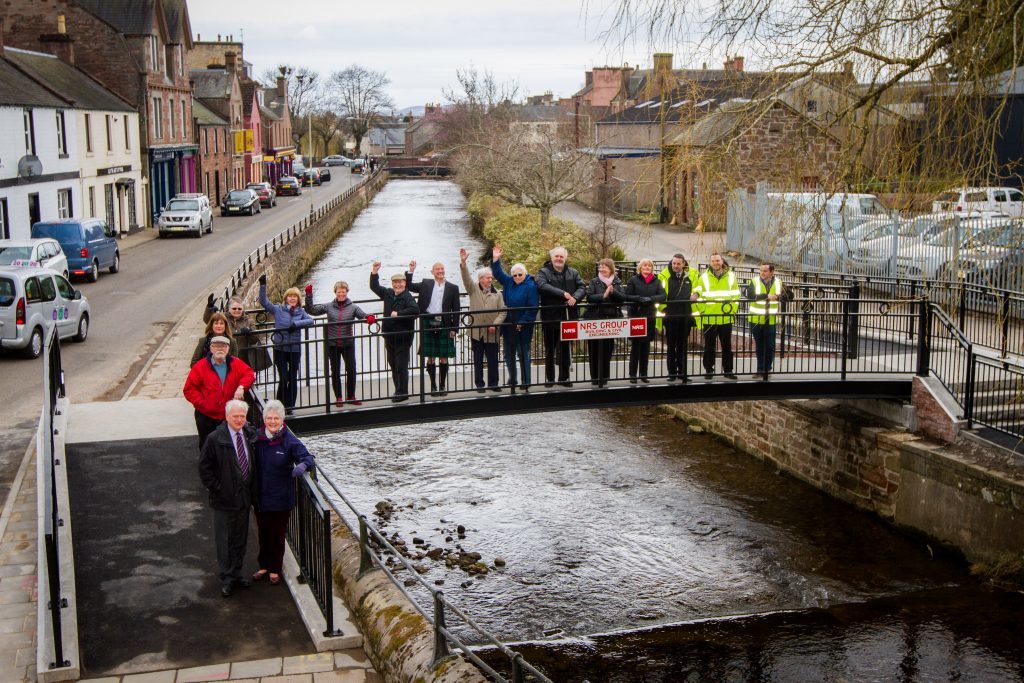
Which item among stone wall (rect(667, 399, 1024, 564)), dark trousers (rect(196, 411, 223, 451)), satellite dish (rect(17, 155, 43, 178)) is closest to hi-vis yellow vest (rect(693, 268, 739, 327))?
stone wall (rect(667, 399, 1024, 564))

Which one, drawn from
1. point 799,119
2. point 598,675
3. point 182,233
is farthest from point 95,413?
point 182,233

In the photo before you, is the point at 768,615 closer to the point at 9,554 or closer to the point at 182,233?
the point at 9,554

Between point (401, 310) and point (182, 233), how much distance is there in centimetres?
3512

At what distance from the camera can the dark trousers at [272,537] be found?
8.60 meters

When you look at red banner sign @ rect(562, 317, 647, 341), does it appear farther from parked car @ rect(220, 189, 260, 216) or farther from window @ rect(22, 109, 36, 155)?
parked car @ rect(220, 189, 260, 216)

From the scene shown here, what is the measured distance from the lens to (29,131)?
35.9 meters

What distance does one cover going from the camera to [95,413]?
13.2 metres

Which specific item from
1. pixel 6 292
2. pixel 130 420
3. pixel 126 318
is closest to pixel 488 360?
pixel 130 420

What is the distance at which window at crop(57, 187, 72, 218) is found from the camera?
39.0 meters

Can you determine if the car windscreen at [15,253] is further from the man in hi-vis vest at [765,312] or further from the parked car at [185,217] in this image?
the parked car at [185,217]

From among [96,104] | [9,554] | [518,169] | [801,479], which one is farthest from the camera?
[96,104]

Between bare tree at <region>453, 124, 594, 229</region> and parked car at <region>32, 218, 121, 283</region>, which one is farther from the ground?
bare tree at <region>453, 124, 594, 229</region>

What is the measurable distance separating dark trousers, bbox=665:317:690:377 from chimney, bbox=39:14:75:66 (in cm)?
4039

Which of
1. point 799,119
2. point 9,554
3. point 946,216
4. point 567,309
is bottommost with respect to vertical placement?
point 9,554
